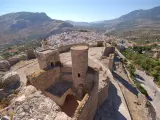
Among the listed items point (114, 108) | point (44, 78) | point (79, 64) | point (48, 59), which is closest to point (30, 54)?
point (48, 59)

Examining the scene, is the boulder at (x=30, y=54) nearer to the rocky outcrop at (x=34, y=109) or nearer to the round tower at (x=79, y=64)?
the round tower at (x=79, y=64)

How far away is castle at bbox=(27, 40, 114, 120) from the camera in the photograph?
1016 cm

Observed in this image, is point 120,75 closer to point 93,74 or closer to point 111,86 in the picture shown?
point 111,86

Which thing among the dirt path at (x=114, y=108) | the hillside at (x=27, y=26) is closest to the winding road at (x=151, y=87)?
the dirt path at (x=114, y=108)

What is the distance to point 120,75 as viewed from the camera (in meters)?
21.5

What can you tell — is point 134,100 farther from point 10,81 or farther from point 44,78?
point 10,81

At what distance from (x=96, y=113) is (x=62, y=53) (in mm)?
12682

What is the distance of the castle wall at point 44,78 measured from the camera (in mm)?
10319

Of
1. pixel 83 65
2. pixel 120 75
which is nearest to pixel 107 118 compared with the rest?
pixel 83 65

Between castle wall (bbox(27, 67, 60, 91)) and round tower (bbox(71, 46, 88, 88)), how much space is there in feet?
6.28

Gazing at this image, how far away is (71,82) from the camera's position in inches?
481

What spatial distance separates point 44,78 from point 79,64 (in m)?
2.95

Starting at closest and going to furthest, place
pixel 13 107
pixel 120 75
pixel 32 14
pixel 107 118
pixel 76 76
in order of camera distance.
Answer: pixel 13 107 → pixel 76 76 → pixel 107 118 → pixel 120 75 → pixel 32 14

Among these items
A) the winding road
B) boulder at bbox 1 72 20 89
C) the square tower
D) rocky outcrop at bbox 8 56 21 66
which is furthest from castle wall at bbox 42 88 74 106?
the winding road
